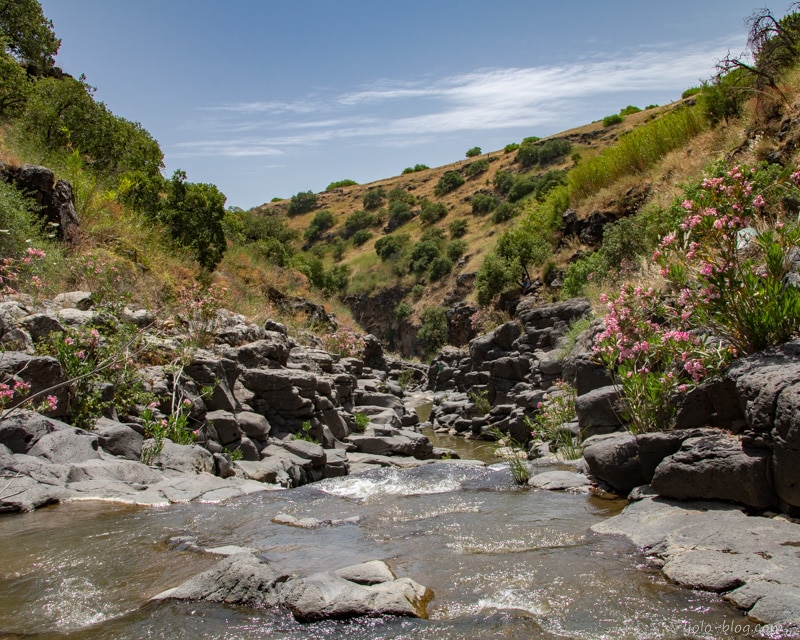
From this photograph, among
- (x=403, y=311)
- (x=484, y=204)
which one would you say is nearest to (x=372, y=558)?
(x=403, y=311)

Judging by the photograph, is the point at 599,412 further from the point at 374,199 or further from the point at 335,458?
the point at 374,199

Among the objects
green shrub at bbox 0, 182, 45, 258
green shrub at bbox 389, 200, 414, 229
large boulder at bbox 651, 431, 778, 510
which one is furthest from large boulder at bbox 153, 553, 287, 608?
green shrub at bbox 389, 200, 414, 229

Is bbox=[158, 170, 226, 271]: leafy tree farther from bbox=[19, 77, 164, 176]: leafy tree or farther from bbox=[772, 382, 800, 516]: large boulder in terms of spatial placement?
bbox=[772, 382, 800, 516]: large boulder

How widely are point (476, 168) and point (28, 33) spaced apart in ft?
169

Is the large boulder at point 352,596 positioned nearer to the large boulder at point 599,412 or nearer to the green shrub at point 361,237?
the large boulder at point 599,412

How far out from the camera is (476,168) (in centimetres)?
7312

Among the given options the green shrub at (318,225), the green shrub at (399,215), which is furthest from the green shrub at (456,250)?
the green shrub at (318,225)

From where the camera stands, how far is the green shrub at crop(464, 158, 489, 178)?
72.7 m

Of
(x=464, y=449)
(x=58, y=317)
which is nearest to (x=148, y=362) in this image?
(x=58, y=317)

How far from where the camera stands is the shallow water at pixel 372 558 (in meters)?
3.34

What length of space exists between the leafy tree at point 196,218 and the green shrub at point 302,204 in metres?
68.3

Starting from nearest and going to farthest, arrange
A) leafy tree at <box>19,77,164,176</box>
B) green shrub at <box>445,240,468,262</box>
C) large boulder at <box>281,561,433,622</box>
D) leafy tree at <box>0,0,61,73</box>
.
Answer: large boulder at <box>281,561,433,622</box> < leafy tree at <box>19,77,164,176</box> < leafy tree at <box>0,0,61,73</box> < green shrub at <box>445,240,468,262</box>

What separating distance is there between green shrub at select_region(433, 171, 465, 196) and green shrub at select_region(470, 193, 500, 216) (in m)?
10.2

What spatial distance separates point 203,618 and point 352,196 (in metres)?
86.2
